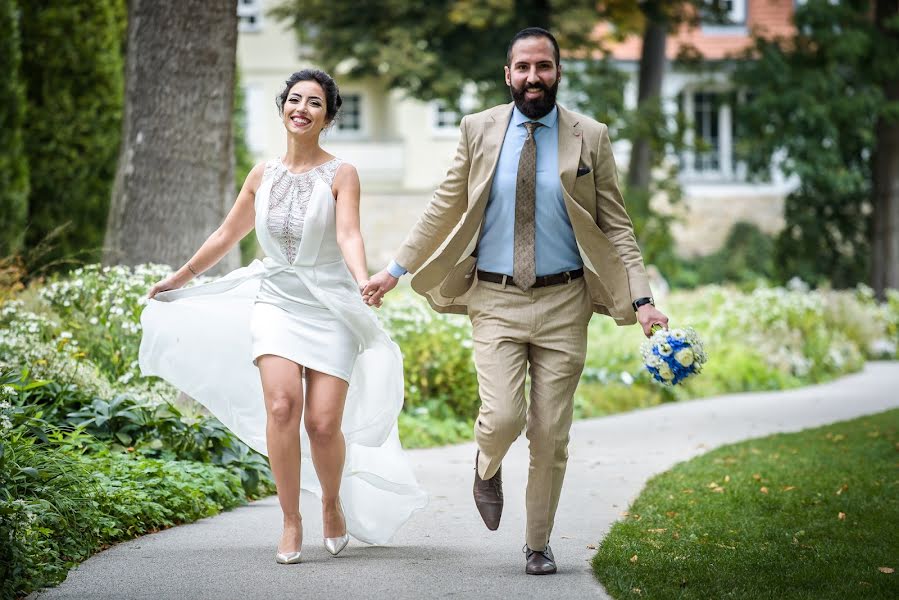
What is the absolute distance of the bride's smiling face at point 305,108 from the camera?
5867 mm

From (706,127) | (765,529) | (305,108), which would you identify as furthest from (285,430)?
(706,127)

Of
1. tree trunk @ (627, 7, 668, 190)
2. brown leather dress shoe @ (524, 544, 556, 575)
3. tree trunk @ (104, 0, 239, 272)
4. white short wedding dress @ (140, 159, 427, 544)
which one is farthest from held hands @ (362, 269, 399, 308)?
tree trunk @ (627, 7, 668, 190)

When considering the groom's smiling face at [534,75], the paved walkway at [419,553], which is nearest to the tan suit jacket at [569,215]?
the groom's smiling face at [534,75]

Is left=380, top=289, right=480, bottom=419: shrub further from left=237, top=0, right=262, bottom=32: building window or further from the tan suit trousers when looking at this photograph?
left=237, top=0, right=262, bottom=32: building window

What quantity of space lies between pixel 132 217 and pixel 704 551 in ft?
19.4

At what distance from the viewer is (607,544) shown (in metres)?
6.10

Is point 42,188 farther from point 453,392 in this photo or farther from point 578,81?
point 578,81

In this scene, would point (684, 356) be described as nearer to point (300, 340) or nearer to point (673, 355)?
point (673, 355)

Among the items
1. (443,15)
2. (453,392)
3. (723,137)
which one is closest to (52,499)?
(453,392)

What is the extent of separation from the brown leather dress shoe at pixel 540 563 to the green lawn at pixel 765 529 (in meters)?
0.21

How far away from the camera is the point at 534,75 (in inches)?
211

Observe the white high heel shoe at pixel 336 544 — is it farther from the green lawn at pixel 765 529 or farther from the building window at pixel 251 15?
the building window at pixel 251 15

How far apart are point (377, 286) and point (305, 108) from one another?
0.95 m

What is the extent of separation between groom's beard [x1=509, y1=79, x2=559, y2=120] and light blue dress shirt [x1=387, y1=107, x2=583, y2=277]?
0.05 meters
